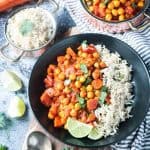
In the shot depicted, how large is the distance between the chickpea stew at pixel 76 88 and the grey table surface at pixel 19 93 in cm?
12

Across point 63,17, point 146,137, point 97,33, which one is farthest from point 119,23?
point 146,137

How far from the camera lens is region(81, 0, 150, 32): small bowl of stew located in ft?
5.59

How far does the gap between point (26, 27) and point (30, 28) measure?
0.6 inches

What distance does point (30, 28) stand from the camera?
1747mm

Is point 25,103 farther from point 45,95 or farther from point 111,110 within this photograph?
point 111,110

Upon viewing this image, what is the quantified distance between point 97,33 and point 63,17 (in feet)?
0.72

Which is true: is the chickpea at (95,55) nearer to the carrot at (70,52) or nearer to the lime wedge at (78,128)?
the carrot at (70,52)

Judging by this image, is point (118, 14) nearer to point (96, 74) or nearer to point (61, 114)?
point (96, 74)

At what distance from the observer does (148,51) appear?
5.52 ft

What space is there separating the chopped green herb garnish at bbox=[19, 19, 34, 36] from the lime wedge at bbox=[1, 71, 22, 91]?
0.15m

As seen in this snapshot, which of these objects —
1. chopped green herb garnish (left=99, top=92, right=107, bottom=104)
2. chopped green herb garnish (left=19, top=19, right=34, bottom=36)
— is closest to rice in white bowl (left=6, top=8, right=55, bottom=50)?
chopped green herb garnish (left=19, top=19, right=34, bottom=36)

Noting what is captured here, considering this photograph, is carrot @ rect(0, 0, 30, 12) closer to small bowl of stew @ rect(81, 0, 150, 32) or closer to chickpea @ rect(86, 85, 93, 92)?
small bowl of stew @ rect(81, 0, 150, 32)

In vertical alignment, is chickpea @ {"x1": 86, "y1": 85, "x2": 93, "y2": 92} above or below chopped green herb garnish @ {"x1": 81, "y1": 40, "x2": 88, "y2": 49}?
below

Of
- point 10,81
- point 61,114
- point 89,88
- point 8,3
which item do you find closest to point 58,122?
point 61,114
